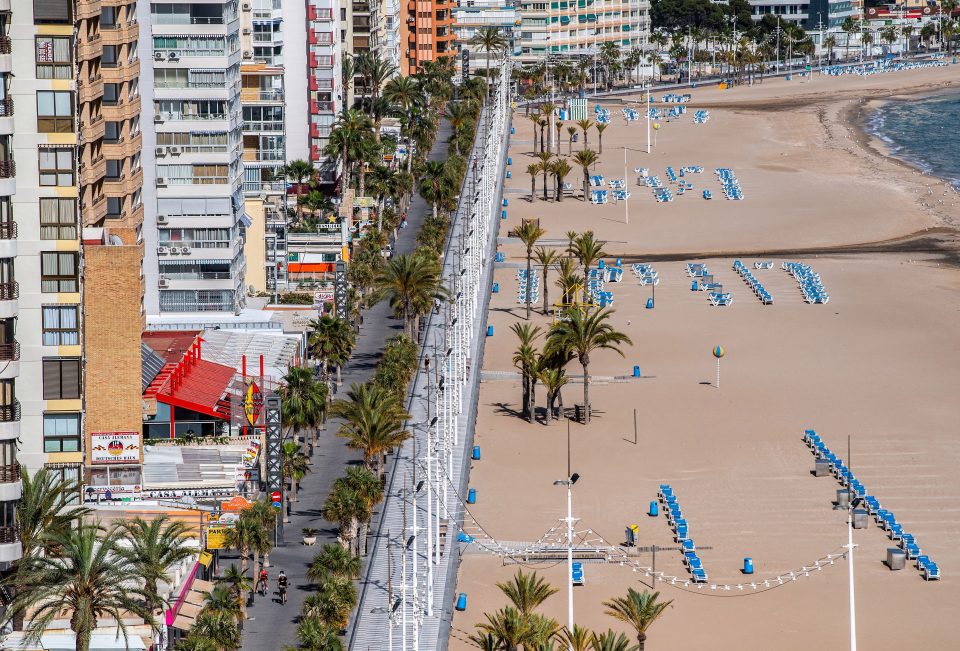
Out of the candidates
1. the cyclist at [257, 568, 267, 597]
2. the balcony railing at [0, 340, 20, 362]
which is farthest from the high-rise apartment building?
the balcony railing at [0, 340, 20, 362]

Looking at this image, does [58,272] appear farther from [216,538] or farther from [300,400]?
[300,400]

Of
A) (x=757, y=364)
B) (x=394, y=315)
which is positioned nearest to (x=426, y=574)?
(x=757, y=364)

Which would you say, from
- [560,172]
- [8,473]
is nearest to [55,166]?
[8,473]

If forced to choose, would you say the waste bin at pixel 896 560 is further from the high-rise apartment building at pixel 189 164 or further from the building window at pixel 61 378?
the high-rise apartment building at pixel 189 164

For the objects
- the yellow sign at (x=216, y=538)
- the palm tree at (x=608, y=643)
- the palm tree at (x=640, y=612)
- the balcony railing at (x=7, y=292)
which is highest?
the balcony railing at (x=7, y=292)

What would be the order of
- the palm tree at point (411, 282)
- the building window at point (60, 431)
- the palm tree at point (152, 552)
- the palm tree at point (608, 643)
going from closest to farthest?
the palm tree at point (608, 643) → the palm tree at point (152, 552) → the building window at point (60, 431) → the palm tree at point (411, 282)

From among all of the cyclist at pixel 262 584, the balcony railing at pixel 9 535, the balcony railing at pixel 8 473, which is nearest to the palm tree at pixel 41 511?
the balcony railing at pixel 9 535

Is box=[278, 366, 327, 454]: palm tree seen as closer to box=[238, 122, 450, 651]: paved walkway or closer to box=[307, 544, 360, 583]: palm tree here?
box=[238, 122, 450, 651]: paved walkway
